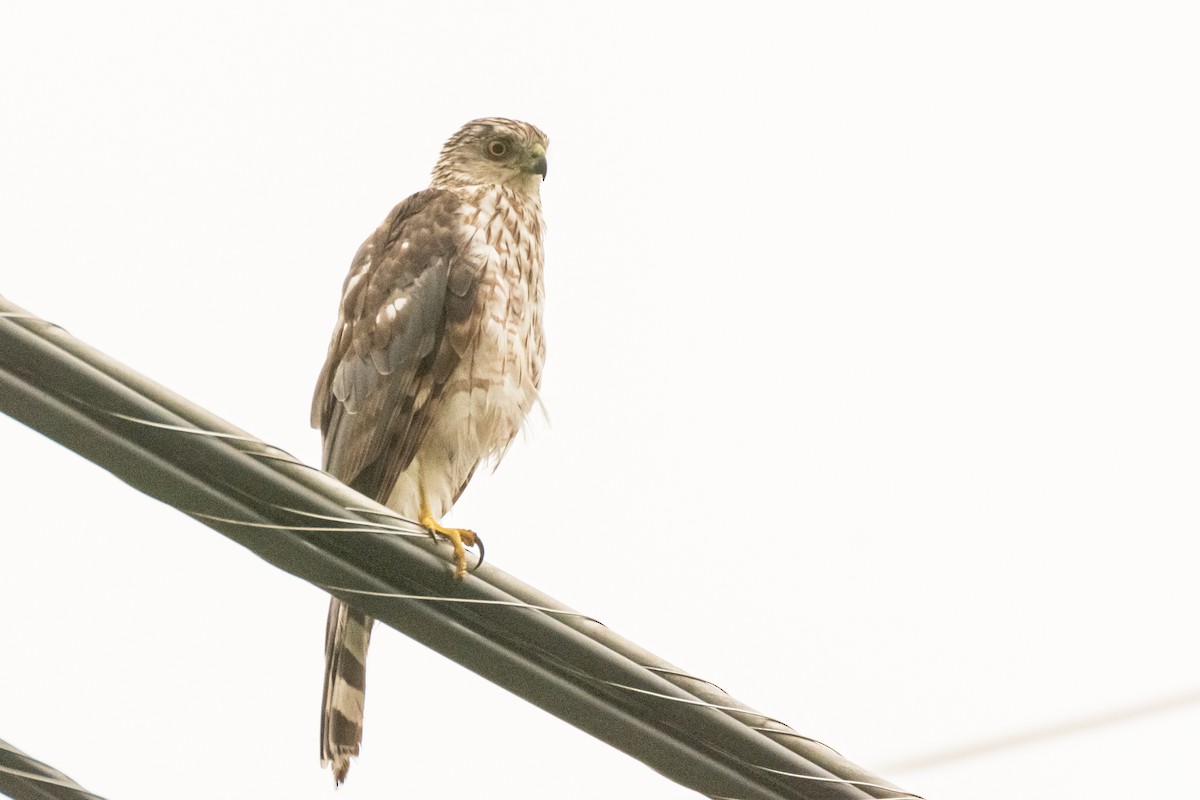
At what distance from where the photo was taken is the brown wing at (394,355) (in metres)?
3.07

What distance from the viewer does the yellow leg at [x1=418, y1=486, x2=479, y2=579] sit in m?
1.90

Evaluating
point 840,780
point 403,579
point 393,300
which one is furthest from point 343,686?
point 840,780

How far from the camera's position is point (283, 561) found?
71.8 inches

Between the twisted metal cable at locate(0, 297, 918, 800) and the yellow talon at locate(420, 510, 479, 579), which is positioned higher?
the yellow talon at locate(420, 510, 479, 579)

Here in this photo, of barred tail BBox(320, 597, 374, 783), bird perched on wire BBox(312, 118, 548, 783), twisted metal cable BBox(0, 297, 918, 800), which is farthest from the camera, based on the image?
bird perched on wire BBox(312, 118, 548, 783)

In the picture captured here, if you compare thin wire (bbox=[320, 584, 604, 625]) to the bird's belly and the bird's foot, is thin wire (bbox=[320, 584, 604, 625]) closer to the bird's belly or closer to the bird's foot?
the bird's foot

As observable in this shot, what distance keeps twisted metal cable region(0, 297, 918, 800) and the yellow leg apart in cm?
2

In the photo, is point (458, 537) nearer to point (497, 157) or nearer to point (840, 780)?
point (840, 780)

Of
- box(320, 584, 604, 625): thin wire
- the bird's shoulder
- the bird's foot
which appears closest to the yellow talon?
the bird's foot

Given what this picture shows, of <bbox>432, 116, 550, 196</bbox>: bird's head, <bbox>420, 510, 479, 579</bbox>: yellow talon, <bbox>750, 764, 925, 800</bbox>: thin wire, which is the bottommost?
<bbox>750, 764, 925, 800</bbox>: thin wire

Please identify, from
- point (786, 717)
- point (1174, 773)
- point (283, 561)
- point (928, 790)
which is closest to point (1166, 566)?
point (1174, 773)

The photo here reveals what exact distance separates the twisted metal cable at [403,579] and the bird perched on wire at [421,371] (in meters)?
1.00

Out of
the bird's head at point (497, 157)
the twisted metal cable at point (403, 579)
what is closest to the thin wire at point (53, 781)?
the twisted metal cable at point (403, 579)

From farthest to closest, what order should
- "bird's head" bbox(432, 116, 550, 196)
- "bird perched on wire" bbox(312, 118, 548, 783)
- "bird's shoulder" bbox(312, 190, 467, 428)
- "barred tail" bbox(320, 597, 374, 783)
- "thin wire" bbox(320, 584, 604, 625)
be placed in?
"bird's head" bbox(432, 116, 550, 196), "bird's shoulder" bbox(312, 190, 467, 428), "bird perched on wire" bbox(312, 118, 548, 783), "barred tail" bbox(320, 597, 374, 783), "thin wire" bbox(320, 584, 604, 625)
